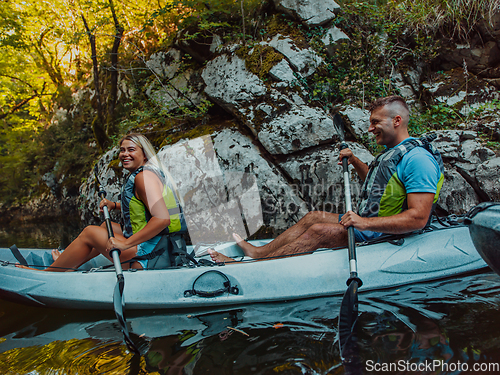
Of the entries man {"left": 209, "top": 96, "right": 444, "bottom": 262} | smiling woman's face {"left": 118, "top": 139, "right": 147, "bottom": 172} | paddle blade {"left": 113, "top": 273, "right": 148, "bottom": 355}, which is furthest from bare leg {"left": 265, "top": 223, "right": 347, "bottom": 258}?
smiling woman's face {"left": 118, "top": 139, "right": 147, "bottom": 172}

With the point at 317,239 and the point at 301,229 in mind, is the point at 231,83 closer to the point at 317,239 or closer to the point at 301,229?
the point at 301,229

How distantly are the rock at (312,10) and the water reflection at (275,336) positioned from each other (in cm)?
584

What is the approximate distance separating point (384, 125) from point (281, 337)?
2022 mm

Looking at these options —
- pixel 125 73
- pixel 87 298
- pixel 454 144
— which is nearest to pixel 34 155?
pixel 125 73

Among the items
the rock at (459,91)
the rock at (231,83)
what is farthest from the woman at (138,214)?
the rock at (459,91)

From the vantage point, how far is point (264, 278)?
2768 millimetres

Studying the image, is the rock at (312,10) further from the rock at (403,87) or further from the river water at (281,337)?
the river water at (281,337)

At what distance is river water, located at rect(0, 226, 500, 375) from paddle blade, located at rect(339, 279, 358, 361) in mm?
A: 62

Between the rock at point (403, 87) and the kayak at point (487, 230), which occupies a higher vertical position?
the rock at point (403, 87)

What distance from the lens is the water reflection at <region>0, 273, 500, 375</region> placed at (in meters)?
1.87

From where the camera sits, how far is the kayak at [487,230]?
6.06 feet

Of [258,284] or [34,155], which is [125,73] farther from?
[258,284]

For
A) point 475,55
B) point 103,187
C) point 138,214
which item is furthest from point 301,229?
point 475,55

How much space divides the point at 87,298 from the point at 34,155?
10282 millimetres
